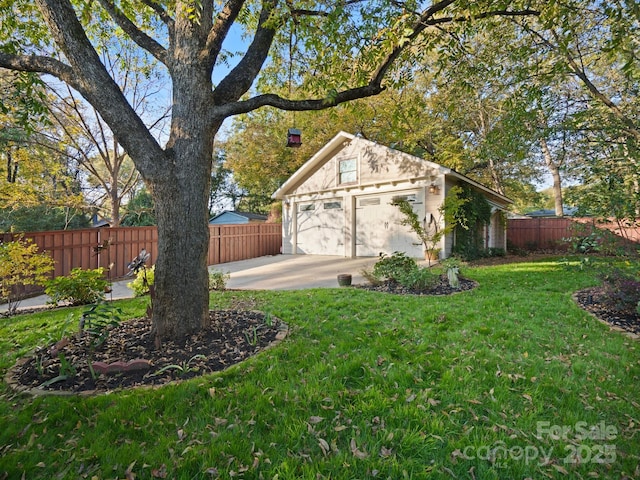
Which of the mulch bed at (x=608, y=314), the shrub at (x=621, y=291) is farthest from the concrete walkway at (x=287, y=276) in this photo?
the shrub at (x=621, y=291)

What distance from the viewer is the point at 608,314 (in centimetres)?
447

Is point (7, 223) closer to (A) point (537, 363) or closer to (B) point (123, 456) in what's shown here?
(B) point (123, 456)

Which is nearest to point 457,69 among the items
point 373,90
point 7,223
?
point 373,90

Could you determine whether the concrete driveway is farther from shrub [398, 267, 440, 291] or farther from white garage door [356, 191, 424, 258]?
shrub [398, 267, 440, 291]

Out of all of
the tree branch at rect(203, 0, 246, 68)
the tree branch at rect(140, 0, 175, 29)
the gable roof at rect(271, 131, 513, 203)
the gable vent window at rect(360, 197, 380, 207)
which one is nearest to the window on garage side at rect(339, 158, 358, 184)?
the gable roof at rect(271, 131, 513, 203)

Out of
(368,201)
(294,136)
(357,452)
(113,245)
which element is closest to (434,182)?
(368,201)

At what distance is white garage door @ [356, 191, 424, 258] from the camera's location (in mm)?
10802

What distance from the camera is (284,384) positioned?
2.59 metres

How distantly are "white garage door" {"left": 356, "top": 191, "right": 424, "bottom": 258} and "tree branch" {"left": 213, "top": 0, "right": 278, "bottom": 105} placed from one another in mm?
7908

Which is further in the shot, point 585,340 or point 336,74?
point 336,74

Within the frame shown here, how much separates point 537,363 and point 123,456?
345cm

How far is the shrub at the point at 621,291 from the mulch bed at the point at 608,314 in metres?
0.07

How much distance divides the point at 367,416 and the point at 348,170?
11087 mm

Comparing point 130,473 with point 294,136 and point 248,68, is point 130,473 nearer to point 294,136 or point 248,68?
point 248,68
